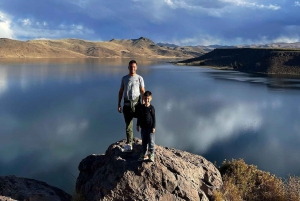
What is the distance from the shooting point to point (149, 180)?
20.8ft

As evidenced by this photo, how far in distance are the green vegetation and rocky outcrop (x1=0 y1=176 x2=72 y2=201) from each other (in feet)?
13.8

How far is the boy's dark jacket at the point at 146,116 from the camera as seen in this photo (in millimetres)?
6559

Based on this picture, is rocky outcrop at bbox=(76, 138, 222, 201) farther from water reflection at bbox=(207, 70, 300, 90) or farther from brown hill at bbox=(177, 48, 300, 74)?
brown hill at bbox=(177, 48, 300, 74)

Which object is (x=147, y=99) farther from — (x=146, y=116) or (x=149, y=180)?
(x=149, y=180)

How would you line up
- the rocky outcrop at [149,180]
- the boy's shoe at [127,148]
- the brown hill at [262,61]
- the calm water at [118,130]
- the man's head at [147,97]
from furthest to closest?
the brown hill at [262,61], the calm water at [118,130], the boy's shoe at [127,148], the man's head at [147,97], the rocky outcrop at [149,180]

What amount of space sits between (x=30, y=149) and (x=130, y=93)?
10.0 m

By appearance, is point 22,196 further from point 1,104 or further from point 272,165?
point 1,104

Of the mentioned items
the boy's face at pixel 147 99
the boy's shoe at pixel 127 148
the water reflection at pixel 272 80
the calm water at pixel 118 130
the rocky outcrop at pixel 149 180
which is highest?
the boy's face at pixel 147 99

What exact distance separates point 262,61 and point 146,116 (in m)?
83.7

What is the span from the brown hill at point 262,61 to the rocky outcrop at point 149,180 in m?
74.7

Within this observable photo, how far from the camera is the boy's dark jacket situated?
6.56 meters

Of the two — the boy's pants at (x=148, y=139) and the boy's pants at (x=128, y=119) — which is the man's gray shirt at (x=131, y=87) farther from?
the boy's pants at (x=148, y=139)

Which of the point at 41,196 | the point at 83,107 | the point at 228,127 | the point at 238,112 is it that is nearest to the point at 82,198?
the point at 41,196

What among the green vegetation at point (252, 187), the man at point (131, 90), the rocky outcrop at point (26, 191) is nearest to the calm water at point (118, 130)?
the rocky outcrop at point (26, 191)
